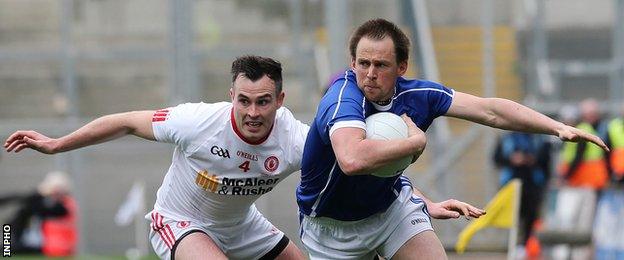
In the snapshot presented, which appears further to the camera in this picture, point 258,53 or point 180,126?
point 258,53

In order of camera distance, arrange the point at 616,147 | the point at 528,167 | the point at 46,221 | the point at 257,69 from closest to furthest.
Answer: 1. the point at 257,69
2. the point at 616,147
3. the point at 528,167
4. the point at 46,221

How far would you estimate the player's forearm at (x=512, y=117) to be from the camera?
7.54 metres

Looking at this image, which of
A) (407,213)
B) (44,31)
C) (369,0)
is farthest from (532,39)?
(407,213)

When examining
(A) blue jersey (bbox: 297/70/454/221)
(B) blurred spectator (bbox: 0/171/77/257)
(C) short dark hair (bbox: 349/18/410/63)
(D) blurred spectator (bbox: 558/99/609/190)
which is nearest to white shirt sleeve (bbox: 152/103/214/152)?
(A) blue jersey (bbox: 297/70/454/221)

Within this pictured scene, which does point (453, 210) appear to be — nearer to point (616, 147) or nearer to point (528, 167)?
point (616, 147)

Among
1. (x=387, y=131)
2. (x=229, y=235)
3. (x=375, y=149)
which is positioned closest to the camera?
(x=375, y=149)

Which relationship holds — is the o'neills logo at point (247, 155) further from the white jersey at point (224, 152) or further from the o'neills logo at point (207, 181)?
the o'neills logo at point (207, 181)

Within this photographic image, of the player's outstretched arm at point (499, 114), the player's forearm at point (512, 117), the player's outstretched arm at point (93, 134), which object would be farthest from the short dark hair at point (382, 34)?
the player's outstretched arm at point (93, 134)

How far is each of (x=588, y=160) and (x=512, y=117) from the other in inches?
354

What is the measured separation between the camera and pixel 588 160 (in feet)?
53.5

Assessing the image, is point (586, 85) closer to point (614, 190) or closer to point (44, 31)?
point (614, 190)

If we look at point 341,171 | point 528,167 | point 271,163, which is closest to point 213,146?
point 271,163

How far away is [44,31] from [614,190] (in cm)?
806

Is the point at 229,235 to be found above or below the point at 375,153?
below
